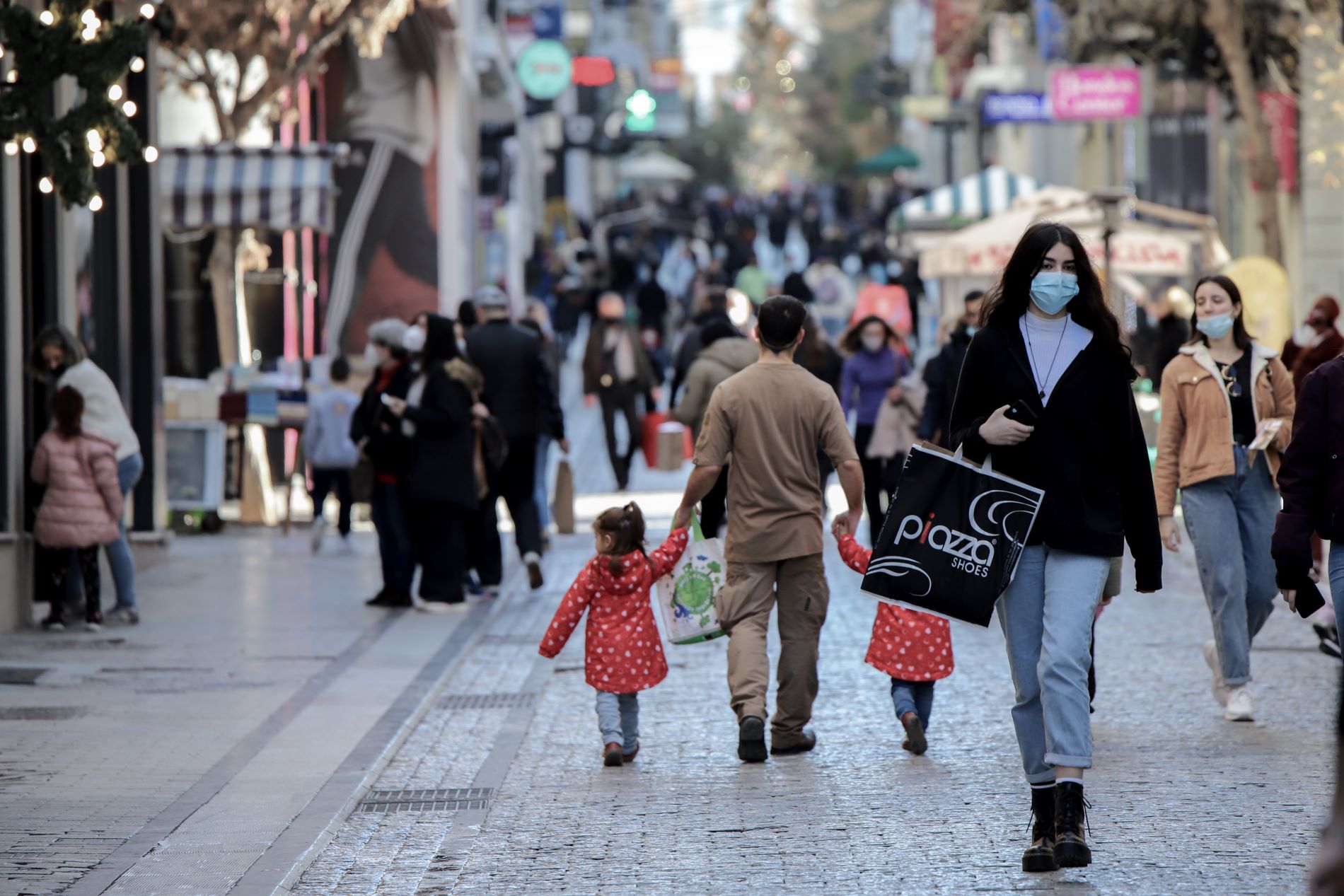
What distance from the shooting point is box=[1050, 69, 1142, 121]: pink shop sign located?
2661 cm

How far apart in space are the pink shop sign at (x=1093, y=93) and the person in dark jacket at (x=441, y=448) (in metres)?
14.8

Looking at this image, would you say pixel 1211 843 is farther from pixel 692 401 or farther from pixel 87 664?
pixel 692 401

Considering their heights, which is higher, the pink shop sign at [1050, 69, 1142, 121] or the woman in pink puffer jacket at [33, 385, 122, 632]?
the pink shop sign at [1050, 69, 1142, 121]

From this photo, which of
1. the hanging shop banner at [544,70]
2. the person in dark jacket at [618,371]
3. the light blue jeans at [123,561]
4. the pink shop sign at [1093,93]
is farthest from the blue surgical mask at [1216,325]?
the hanging shop banner at [544,70]

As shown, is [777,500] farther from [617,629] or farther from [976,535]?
[976,535]

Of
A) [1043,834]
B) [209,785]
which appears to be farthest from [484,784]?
[1043,834]

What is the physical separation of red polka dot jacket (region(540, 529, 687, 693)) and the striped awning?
407 inches

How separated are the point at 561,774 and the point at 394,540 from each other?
545cm

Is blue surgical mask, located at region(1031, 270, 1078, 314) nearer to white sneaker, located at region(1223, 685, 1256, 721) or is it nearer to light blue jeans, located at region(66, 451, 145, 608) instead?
white sneaker, located at region(1223, 685, 1256, 721)

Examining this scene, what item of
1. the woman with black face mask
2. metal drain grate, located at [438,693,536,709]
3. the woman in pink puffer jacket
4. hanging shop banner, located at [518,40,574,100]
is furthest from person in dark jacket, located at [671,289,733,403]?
hanging shop banner, located at [518,40,574,100]

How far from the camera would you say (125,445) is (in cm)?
1258

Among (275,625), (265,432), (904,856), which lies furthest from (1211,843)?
(265,432)

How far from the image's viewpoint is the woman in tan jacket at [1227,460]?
906 centimetres

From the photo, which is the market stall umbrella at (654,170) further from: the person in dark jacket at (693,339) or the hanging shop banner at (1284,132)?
the person in dark jacket at (693,339)
